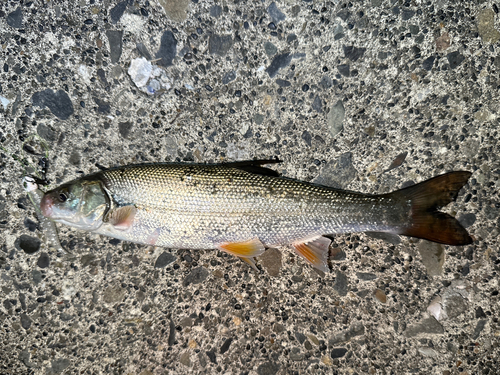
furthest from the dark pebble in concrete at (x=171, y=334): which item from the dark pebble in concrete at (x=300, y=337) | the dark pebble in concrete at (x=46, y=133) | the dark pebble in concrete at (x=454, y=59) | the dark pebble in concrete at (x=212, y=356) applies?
the dark pebble in concrete at (x=454, y=59)

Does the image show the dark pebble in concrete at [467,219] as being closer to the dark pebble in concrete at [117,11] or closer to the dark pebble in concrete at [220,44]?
the dark pebble in concrete at [220,44]

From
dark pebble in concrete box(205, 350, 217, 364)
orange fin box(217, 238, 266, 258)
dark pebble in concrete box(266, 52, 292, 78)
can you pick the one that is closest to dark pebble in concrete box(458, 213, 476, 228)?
orange fin box(217, 238, 266, 258)

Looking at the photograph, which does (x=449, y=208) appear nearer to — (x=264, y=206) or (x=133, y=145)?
(x=264, y=206)

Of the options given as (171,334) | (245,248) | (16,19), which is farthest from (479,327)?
(16,19)

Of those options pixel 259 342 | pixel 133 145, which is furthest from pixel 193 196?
pixel 259 342

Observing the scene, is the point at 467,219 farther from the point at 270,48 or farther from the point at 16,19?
the point at 16,19

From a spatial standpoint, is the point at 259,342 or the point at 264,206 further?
the point at 259,342
